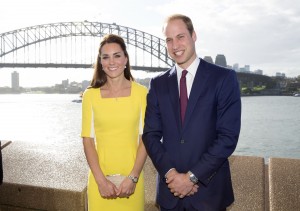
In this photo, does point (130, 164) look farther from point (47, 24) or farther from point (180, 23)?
point (47, 24)

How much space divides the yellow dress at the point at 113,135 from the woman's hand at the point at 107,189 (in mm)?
61

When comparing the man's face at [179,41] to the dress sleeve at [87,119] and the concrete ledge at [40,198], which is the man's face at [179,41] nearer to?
the dress sleeve at [87,119]

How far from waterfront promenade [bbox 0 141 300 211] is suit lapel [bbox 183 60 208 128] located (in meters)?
0.68

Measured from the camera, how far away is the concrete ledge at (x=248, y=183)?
188 centimetres

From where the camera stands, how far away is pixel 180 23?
1580 mm

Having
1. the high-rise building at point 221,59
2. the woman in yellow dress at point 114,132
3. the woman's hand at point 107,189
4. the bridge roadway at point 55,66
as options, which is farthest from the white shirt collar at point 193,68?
the high-rise building at point 221,59

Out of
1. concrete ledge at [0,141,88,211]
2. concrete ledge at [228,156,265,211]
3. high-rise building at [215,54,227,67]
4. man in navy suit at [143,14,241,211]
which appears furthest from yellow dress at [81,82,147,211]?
high-rise building at [215,54,227,67]

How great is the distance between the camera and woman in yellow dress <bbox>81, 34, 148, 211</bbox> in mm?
1677

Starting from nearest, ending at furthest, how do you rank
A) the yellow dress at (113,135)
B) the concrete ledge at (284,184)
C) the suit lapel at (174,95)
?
the suit lapel at (174,95) < the yellow dress at (113,135) < the concrete ledge at (284,184)

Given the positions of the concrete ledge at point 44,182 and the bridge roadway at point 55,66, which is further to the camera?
the bridge roadway at point 55,66

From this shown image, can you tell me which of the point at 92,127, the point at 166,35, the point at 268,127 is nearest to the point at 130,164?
the point at 92,127

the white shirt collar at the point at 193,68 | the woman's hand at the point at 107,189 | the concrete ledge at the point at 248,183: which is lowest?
the concrete ledge at the point at 248,183

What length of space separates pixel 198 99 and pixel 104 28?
54.1m

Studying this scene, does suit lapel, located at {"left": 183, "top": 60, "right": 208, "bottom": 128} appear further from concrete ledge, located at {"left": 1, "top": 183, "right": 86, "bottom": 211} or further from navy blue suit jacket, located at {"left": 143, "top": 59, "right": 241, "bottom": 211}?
concrete ledge, located at {"left": 1, "top": 183, "right": 86, "bottom": 211}
